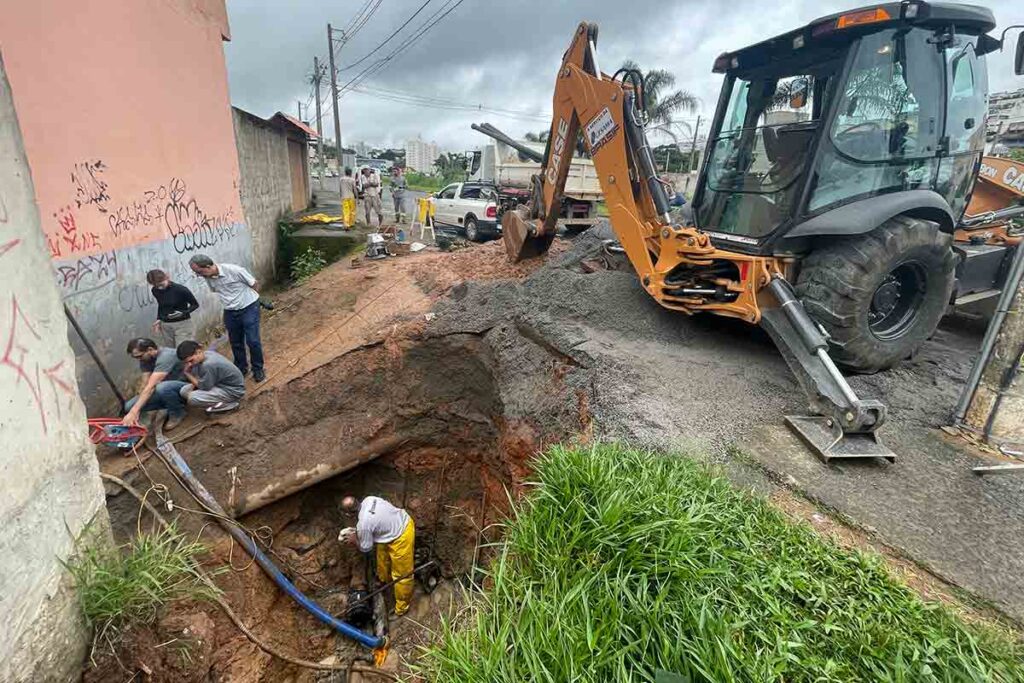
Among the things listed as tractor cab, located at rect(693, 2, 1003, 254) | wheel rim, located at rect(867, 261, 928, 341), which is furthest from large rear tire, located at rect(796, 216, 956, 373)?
tractor cab, located at rect(693, 2, 1003, 254)

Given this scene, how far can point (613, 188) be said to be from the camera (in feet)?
16.2

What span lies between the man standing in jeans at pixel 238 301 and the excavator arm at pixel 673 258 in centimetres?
380

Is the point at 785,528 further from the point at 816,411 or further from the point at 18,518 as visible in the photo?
the point at 18,518

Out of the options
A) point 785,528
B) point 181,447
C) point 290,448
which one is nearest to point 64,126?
point 181,447

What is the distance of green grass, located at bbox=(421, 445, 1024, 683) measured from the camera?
1673 mm

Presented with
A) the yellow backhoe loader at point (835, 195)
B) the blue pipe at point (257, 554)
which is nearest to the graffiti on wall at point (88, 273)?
the blue pipe at point (257, 554)

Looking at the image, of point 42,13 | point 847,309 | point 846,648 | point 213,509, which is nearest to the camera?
point 846,648

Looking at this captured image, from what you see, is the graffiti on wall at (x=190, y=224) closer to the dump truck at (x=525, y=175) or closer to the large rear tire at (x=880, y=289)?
the dump truck at (x=525, y=175)

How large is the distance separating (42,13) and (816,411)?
24.0ft

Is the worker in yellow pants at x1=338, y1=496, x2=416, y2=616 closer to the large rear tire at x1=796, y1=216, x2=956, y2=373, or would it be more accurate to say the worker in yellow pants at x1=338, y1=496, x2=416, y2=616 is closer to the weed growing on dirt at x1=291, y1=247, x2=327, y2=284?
the large rear tire at x1=796, y1=216, x2=956, y2=373

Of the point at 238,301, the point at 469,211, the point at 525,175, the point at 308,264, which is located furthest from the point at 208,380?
the point at 525,175

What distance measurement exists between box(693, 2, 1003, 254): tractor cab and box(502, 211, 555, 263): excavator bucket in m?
2.70

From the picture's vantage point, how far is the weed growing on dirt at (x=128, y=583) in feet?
9.96

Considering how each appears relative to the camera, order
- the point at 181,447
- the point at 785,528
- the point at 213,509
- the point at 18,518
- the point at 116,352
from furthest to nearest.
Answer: the point at 116,352 → the point at 181,447 → the point at 213,509 → the point at 18,518 → the point at 785,528
